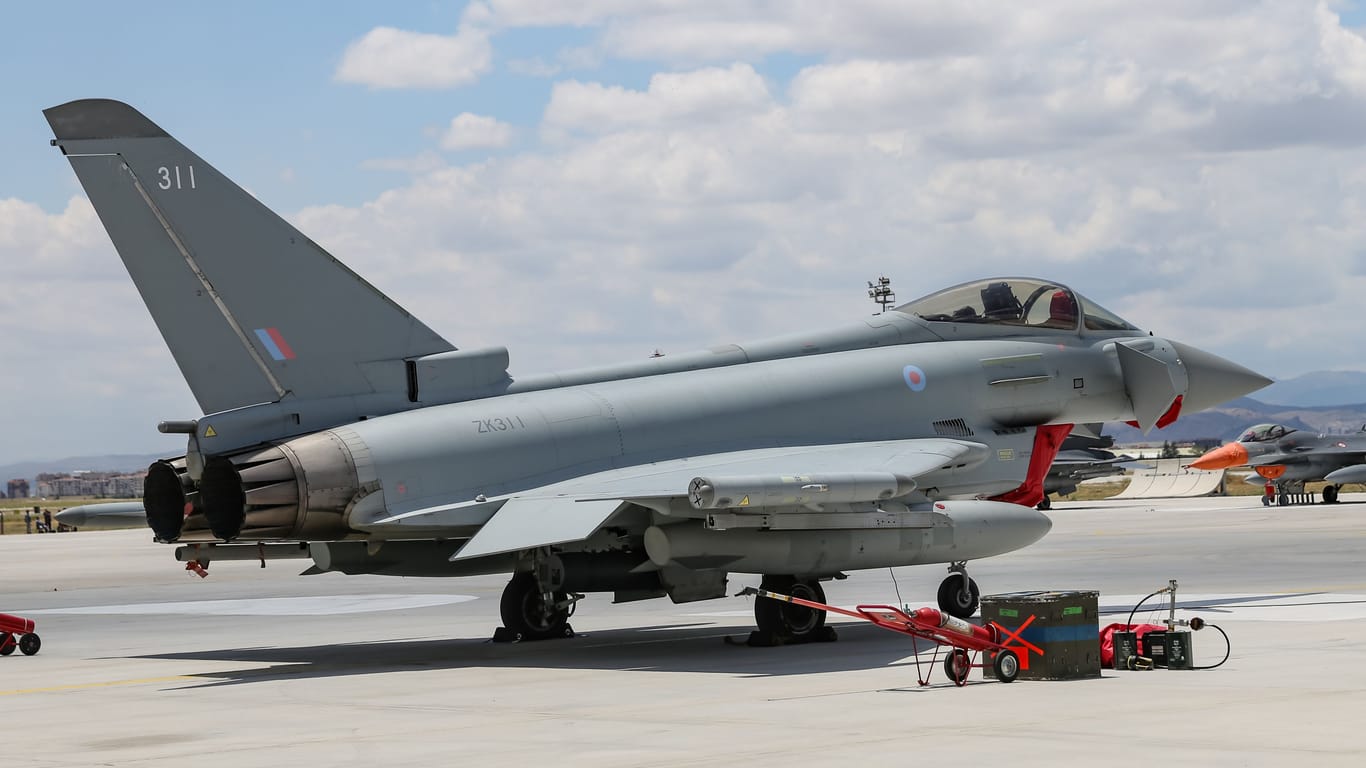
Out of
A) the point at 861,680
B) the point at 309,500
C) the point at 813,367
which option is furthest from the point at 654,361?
the point at 861,680

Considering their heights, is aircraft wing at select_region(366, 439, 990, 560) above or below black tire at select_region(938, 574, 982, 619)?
above

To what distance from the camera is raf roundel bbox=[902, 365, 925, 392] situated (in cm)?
1688

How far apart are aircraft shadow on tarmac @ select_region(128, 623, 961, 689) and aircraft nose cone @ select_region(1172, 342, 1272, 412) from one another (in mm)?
5326

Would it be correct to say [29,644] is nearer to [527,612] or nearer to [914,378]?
[527,612]

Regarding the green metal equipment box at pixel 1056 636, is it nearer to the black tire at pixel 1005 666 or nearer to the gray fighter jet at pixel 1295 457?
the black tire at pixel 1005 666

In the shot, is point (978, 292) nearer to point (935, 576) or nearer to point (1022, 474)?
point (1022, 474)

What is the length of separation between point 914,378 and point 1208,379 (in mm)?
4450

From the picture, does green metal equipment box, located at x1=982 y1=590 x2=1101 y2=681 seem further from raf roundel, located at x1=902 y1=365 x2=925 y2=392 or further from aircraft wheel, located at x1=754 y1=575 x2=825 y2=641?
raf roundel, located at x1=902 y1=365 x2=925 y2=392

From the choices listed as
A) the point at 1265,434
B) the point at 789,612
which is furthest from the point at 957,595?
the point at 1265,434

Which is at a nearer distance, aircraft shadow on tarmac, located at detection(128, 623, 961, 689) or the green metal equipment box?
the green metal equipment box

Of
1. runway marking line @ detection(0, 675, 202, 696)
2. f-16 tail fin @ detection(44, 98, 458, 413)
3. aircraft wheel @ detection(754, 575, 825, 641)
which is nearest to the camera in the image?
runway marking line @ detection(0, 675, 202, 696)

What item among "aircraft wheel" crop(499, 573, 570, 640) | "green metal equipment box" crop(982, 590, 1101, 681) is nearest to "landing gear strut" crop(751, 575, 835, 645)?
"aircraft wheel" crop(499, 573, 570, 640)

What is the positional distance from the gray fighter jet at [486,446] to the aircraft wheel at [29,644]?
1.97 meters

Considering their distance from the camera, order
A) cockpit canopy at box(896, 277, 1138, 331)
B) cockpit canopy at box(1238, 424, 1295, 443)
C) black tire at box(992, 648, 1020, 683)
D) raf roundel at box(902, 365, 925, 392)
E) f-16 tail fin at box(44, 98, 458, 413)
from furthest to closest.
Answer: cockpit canopy at box(1238, 424, 1295, 443), cockpit canopy at box(896, 277, 1138, 331), raf roundel at box(902, 365, 925, 392), f-16 tail fin at box(44, 98, 458, 413), black tire at box(992, 648, 1020, 683)
